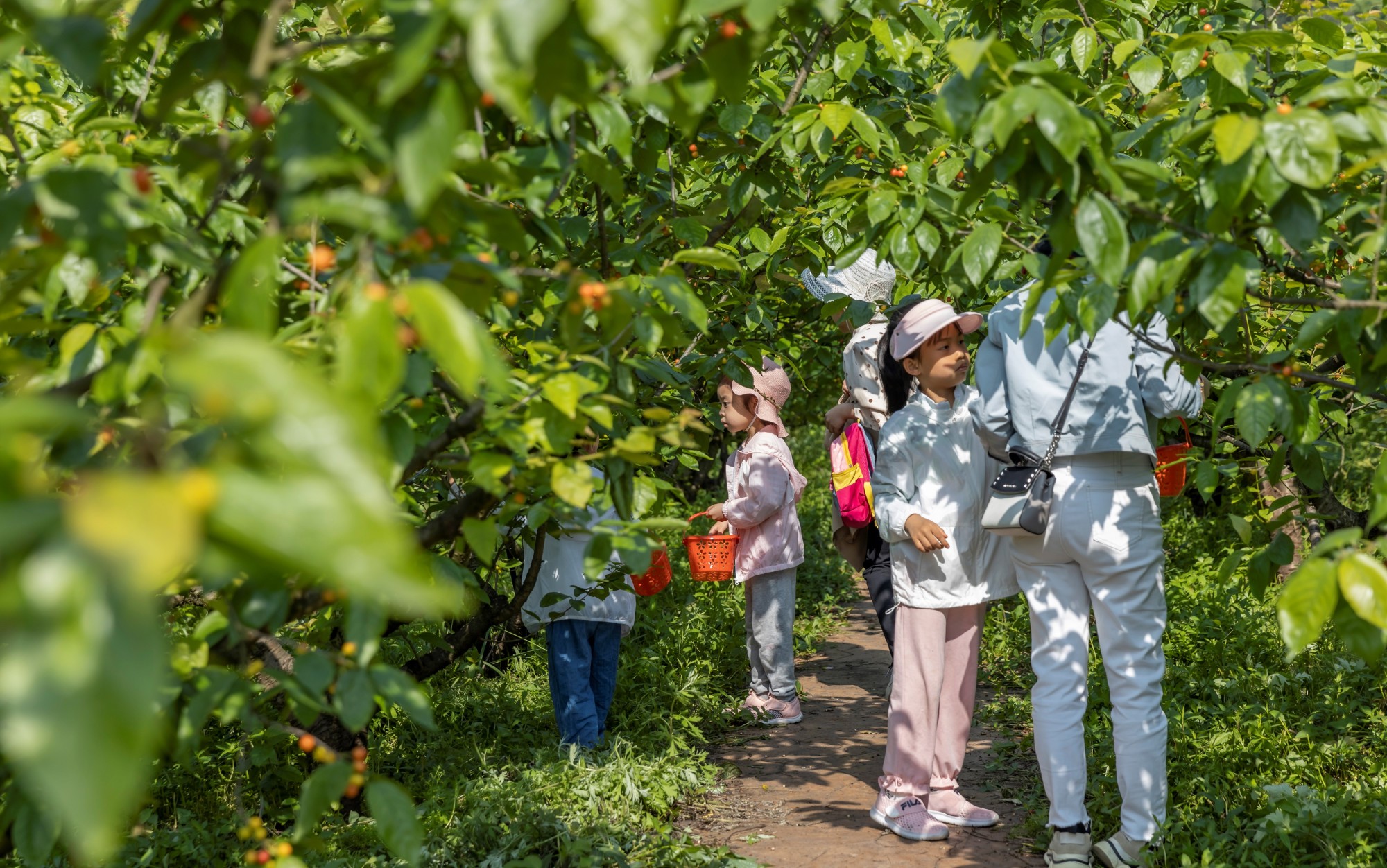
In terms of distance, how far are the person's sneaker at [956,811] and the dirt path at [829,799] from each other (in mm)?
32

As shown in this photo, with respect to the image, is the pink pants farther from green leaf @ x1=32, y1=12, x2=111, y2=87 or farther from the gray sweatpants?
green leaf @ x1=32, y1=12, x2=111, y2=87

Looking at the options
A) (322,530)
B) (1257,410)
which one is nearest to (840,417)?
(1257,410)

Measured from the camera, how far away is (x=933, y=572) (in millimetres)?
3811

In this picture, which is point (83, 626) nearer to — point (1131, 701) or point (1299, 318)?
point (1131, 701)

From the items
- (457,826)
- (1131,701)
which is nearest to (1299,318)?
(1131,701)

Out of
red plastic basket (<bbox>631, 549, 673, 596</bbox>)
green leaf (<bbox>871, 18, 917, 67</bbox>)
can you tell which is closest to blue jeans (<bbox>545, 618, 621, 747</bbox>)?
red plastic basket (<bbox>631, 549, 673, 596</bbox>)

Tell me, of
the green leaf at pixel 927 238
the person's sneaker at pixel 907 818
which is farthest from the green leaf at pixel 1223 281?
the person's sneaker at pixel 907 818

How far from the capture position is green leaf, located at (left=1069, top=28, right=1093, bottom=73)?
3496 millimetres

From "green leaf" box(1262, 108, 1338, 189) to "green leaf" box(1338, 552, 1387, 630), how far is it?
21.9 inches

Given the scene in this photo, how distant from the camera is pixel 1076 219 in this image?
1.74 meters

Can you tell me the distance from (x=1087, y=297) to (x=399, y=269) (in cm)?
122

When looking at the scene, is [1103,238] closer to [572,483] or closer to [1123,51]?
[572,483]

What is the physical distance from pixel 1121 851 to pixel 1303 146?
2316 mm

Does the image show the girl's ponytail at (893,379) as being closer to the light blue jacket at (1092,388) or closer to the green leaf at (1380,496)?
the light blue jacket at (1092,388)
